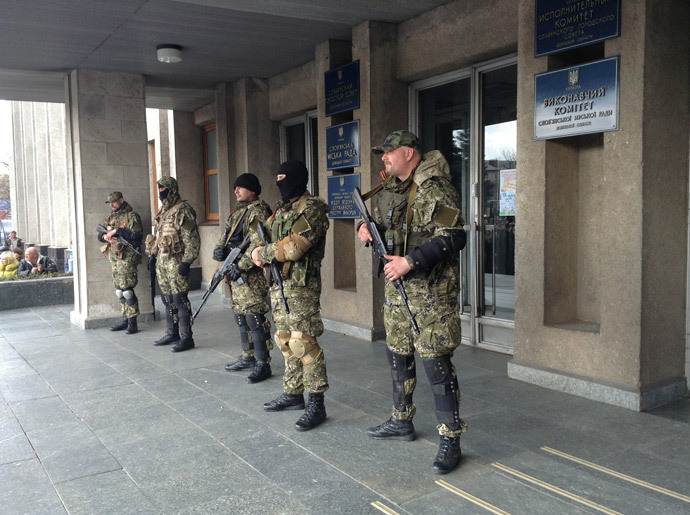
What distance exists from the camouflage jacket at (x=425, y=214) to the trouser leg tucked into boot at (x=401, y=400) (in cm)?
47

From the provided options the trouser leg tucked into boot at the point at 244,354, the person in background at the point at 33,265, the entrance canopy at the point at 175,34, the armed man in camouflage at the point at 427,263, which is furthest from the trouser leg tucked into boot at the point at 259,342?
the person in background at the point at 33,265

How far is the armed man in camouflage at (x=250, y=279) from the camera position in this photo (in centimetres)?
554

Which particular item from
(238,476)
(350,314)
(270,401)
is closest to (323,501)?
(238,476)

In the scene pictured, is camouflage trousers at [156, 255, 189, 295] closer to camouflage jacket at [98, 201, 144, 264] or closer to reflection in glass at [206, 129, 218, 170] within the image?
camouflage jacket at [98, 201, 144, 264]

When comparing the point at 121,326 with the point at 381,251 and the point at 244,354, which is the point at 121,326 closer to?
the point at 244,354

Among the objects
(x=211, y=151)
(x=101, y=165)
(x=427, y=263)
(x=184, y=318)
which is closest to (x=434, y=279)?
(x=427, y=263)

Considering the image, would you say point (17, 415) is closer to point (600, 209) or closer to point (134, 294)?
point (134, 294)

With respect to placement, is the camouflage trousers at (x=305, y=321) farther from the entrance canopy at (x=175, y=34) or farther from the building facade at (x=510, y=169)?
the entrance canopy at (x=175, y=34)

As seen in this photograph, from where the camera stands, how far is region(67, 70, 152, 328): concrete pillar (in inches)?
333

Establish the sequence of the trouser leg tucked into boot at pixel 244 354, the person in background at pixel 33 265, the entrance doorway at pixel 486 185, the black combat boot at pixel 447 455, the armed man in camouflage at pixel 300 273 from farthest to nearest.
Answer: the person in background at pixel 33 265 < the entrance doorway at pixel 486 185 < the trouser leg tucked into boot at pixel 244 354 < the armed man in camouflage at pixel 300 273 < the black combat boot at pixel 447 455

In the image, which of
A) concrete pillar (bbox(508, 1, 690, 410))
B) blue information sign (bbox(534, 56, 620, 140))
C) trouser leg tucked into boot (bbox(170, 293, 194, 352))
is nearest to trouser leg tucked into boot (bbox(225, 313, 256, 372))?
trouser leg tucked into boot (bbox(170, 293, 194, 352))

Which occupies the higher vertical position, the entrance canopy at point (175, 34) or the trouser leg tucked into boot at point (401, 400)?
the entrance canopy at point (175, 34)

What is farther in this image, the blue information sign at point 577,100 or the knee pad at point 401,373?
the blue information sign at point 577,100

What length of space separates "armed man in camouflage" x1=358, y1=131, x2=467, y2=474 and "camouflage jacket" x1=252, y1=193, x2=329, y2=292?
64 cm
